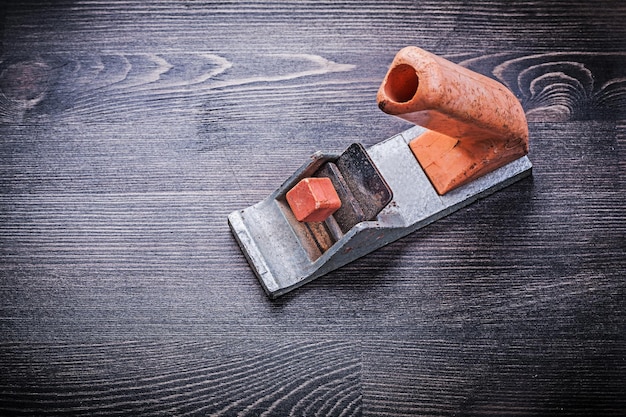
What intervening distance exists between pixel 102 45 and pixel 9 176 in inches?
17.5

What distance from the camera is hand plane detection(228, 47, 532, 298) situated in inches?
58.9

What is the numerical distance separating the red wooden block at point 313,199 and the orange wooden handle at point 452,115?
10.0 inches

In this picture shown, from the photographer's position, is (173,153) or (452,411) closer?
(452,411)

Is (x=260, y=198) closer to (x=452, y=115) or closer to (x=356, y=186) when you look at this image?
(x=356, y=186)

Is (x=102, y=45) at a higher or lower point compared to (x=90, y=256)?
higher

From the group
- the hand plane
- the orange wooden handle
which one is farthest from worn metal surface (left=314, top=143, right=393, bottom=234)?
the orange wooden handle

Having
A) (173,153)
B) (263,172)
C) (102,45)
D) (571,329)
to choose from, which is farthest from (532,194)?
(102,45)

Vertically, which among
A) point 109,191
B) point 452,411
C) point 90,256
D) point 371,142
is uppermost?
point 371,142

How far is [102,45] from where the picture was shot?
194 cm

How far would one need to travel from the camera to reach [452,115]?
1.43 m

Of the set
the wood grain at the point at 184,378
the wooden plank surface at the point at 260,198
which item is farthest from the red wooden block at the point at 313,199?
the wood grain at the point at 184,378

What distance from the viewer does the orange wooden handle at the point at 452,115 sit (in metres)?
1.38

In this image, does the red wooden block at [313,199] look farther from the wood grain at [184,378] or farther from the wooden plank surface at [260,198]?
the wood grain at [184,378]

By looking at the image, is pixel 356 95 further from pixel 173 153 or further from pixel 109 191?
pixel 109 191
